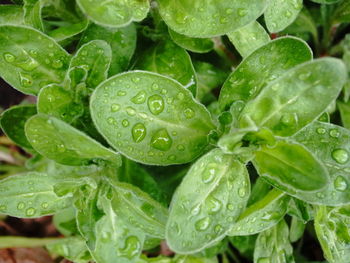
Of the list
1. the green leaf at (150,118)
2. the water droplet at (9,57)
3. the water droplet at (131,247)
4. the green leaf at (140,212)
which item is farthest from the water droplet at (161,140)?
the water droplet at (9,57)

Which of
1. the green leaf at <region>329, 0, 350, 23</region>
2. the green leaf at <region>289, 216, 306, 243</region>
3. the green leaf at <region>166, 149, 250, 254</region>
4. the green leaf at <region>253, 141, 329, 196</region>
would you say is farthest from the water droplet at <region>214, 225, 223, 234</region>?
the green leaf at <region>329, 0, 350, 23</region>

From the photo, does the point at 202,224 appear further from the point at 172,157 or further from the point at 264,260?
the point at 264,260

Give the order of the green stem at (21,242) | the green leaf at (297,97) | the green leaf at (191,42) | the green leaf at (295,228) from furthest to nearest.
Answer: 1. the green stem at (21,242)
2. the green leaf at (295,228)
3. the green leaf at (191,42)
4. the green leaf at (297,97)

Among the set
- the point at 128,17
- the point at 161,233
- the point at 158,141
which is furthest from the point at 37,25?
the point at 161,233

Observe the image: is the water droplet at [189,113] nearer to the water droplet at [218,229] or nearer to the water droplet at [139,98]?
the water droplet at [139,98]

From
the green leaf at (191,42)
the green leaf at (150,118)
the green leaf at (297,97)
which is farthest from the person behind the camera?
the green leaf at (191,42)

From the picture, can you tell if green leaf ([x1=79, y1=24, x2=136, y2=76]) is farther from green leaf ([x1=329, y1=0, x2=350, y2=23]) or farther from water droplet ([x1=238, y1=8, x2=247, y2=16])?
green leaf ([x1=329, y1=0, x2=350, y2=23])

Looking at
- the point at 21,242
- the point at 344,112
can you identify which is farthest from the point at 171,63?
the point at 21,242
